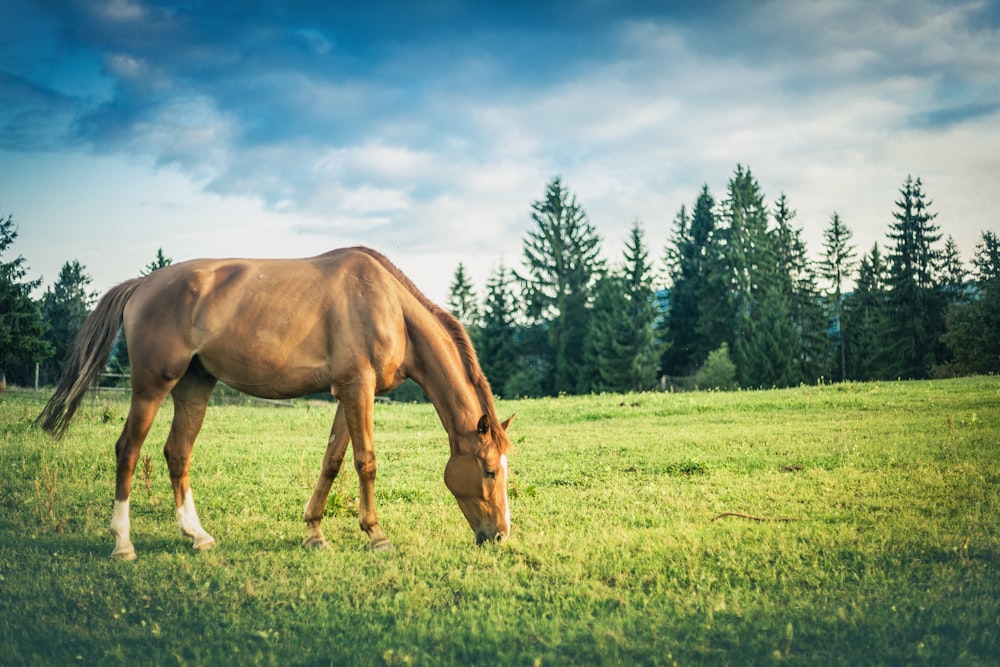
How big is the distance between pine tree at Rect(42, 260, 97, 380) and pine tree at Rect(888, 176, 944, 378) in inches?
2075

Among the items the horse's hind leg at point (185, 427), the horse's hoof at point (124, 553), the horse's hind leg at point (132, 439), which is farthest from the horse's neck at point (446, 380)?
the horse's hoof at point (124, 553)

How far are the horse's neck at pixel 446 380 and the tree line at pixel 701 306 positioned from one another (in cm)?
3956

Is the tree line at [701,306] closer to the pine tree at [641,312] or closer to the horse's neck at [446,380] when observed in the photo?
the pine tree at [641,312]

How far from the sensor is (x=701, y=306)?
186 feet

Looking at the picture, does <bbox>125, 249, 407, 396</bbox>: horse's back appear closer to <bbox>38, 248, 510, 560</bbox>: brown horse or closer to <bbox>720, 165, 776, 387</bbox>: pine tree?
<bbox>38, 248, 510, 560</bbox>: brown horse

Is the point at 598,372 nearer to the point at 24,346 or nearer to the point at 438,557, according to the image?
the point at 24,346

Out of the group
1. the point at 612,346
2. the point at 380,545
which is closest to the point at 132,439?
the point at 380,545

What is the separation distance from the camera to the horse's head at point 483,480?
6477 mm

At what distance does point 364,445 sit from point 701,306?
5317cm

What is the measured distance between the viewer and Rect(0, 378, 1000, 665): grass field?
13.5 ft

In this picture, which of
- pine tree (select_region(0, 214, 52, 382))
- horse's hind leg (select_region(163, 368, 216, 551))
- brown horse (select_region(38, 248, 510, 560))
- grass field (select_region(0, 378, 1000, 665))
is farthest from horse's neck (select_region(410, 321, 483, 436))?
pine tree (select_region(0, 214, 52, 382))

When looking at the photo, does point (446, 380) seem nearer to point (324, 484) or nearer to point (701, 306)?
point (324, 484)

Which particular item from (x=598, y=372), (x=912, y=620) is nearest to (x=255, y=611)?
(x=912, y=620)

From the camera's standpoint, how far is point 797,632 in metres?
4.17
